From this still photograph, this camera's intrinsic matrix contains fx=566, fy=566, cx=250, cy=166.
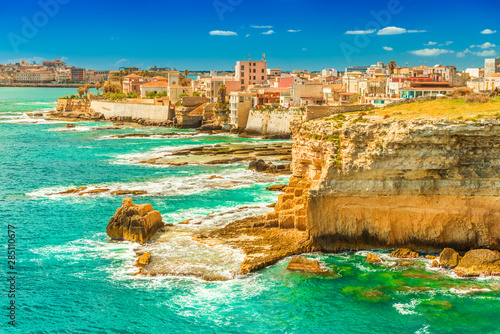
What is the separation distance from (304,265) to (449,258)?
513cm

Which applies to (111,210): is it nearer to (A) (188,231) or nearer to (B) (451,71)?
(A) (188,231)

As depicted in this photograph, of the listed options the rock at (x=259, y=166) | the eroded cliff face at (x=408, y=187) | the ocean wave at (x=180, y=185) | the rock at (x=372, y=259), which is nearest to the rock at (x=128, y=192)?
the ocean wave at (x=180, y=185)

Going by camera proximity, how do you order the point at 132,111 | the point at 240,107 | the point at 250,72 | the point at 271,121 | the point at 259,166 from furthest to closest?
the point at 250,72 < the point at 132,111 < the point at 240,107 < the point at 271,121 < the point at 259,166

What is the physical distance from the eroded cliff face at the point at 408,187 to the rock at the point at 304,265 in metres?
1.73

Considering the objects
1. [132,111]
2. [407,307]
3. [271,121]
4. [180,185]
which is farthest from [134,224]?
[132,111]

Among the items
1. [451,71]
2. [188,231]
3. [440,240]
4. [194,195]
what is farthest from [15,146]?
[440,240]

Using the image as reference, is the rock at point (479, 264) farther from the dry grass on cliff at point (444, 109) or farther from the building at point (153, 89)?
the building at point (153, 89)

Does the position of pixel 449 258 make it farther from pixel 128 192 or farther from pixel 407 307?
pixel 128 192

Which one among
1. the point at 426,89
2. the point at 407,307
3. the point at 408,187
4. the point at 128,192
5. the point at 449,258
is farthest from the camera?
the point at 426,89

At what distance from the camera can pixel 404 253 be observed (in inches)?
831

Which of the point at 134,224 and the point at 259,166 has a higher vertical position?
the point at 259,166

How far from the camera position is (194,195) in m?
33.2

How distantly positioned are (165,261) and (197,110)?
6390 cm

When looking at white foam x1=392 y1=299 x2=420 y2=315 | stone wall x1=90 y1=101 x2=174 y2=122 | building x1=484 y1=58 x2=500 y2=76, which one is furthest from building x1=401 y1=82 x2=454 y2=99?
stone wall x1=90 y1=101 x2=174 y2=122
